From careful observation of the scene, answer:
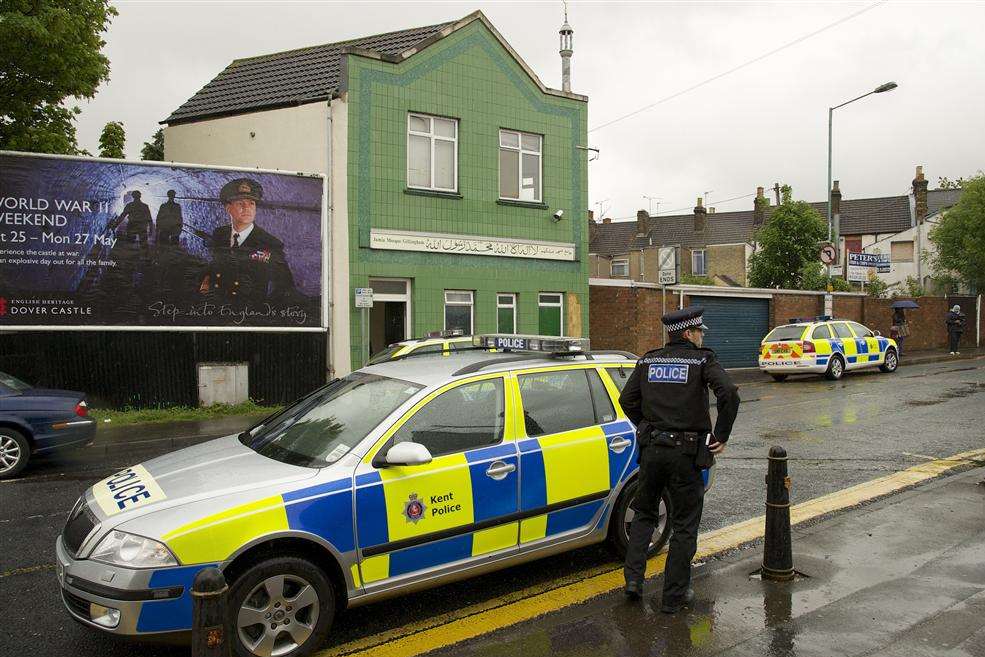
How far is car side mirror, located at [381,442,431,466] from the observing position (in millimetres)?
4238

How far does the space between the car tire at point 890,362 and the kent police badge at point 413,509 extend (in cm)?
1986

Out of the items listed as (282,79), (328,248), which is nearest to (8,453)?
(328,248)

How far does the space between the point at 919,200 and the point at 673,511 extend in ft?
172

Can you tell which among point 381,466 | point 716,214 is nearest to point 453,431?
point 381,466

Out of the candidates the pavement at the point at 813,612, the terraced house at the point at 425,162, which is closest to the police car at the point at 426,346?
the terraced house at the point at 425,162

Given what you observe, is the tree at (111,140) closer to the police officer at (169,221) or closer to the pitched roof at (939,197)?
the police officer at (169,221)

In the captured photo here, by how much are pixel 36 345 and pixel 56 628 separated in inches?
420

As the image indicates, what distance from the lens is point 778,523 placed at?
16.6 ft

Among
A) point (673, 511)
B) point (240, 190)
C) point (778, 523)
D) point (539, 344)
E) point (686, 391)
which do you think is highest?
point (240, 190)

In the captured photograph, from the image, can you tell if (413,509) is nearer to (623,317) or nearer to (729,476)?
(729,476)

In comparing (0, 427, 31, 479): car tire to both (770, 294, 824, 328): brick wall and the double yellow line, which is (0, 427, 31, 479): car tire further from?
(770, 294, 824, 328): brick wall

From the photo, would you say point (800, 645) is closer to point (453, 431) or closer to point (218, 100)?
point (453, 431)

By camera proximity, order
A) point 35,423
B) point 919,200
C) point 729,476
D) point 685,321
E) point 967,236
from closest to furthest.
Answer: point 685,321 → point 729,476 → point 35,423 → point 967,236 → point 919,200

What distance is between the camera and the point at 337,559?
4.09 m
